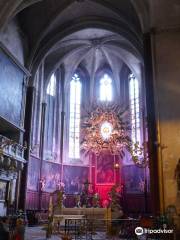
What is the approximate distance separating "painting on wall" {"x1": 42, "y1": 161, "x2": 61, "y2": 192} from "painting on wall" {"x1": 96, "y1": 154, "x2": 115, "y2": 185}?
3.01 meters

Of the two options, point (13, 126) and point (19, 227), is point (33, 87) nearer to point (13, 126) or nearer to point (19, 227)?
point (13, 126)

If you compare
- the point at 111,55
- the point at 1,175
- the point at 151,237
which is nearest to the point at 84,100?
the point at 111,55

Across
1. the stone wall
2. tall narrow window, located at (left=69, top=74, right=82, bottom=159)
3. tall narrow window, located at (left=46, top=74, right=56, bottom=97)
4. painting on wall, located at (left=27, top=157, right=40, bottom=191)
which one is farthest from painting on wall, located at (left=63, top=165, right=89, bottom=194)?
the stone wall

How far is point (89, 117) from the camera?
24703 mm

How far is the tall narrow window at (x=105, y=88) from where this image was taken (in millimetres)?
25984

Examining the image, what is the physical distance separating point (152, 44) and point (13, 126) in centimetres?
829

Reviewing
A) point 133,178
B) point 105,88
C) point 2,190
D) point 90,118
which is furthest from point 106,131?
point 2,190

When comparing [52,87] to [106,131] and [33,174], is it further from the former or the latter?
[33,174]

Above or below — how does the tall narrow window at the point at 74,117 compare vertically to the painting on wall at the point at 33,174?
above

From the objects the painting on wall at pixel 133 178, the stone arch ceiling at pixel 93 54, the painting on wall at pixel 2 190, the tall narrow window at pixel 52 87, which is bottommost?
the painting on wall at pixel 2 190

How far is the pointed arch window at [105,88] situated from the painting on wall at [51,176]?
22.9ft

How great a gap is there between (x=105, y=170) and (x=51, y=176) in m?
4.17

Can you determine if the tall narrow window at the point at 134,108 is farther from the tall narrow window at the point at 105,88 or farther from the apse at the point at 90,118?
the tall narrow window at the point at 105,88

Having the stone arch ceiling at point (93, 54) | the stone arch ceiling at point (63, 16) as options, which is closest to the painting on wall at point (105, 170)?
the stone arch ceiling at point (93, 54)
